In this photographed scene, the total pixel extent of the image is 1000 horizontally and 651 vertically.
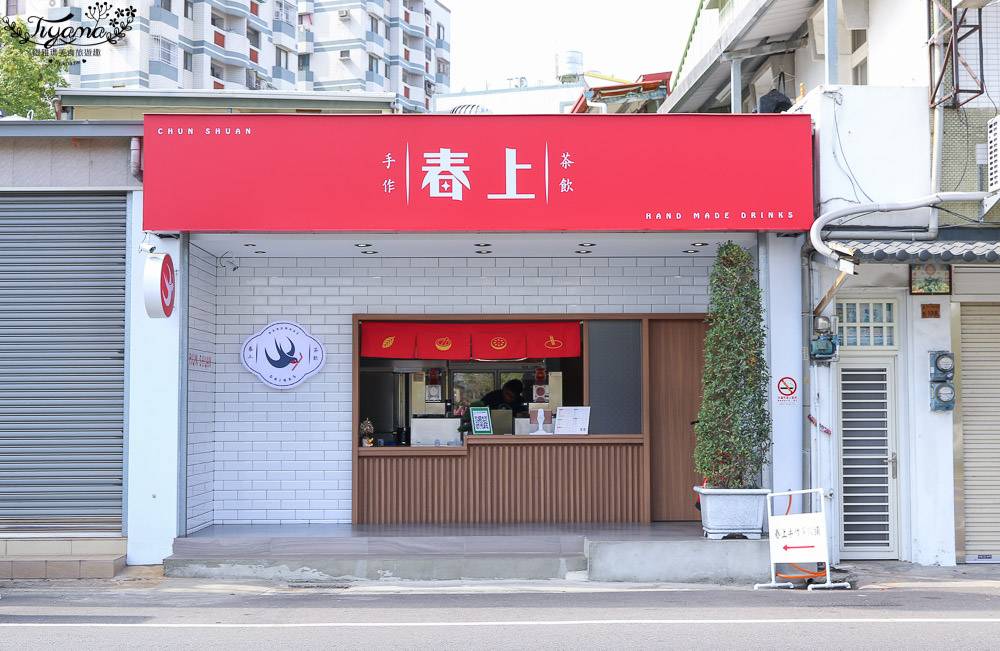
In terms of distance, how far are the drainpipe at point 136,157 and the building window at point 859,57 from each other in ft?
31.4

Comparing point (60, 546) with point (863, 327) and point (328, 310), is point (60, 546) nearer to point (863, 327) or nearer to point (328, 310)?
point (328, 310)

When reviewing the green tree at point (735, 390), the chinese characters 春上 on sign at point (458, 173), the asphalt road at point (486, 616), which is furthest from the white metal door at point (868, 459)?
the chinese characters 春上 on sign at point (458, 173)

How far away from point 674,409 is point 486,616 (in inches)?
206

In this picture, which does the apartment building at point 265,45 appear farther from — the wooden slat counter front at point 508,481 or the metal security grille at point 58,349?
the wooden slat counter front at point 508,481

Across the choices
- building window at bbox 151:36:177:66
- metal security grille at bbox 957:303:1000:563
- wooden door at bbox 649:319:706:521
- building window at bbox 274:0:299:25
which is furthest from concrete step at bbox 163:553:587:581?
building window at bbox 274:0:299:25

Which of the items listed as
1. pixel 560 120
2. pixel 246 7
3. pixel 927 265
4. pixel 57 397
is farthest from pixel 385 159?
pixel 246 7

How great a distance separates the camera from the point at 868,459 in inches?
458

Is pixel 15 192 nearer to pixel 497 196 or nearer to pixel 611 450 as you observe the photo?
pixel 497 196

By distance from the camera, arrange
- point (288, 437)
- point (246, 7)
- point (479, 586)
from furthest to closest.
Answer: point (246, 7)
point (288, 437)
point (479, 586)

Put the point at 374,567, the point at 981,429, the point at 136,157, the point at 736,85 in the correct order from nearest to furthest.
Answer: the point at 374,567
the point at 136,157
the point at 981,429
the point at 736,85

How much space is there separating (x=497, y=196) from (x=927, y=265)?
4948 millimetres

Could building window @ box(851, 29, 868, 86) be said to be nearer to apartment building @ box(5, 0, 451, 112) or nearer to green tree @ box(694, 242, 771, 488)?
green tree @ box(694, 242, 771, 488)

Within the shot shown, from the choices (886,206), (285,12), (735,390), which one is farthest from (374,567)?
(285,12)

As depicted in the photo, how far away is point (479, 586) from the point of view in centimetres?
1061
